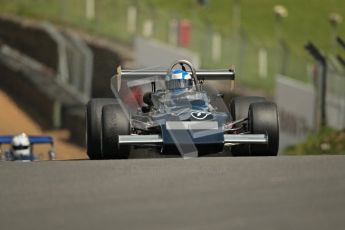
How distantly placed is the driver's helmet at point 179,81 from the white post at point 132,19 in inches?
765

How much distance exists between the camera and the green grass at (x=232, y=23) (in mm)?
32188

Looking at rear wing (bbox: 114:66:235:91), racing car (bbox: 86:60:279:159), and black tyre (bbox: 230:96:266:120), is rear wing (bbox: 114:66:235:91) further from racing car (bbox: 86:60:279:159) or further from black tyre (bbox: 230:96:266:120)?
black tyre (bbox: 230:96:266:120)

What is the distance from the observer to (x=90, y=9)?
123ft

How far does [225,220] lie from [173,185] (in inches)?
76.7

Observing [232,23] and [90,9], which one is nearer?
[90,9]

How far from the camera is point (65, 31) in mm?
37688

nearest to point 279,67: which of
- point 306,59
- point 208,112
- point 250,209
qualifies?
point 306,59

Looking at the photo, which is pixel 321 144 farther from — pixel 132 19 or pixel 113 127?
pixel 113 127

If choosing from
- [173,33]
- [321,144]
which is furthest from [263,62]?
[321,144]

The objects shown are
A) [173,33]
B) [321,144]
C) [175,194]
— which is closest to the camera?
[175,194]

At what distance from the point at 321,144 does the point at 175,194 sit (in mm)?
19848

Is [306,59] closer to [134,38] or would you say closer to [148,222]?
[134,38]

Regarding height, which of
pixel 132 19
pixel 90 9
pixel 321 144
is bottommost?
pixel 321 144

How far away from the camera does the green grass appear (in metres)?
32.2
